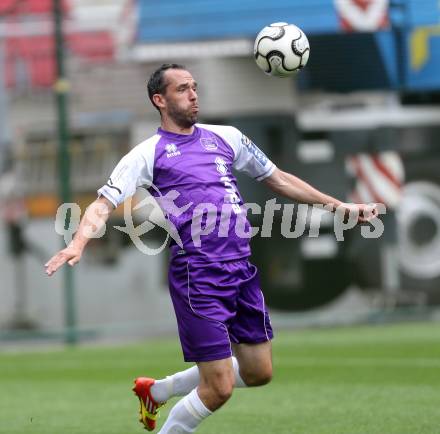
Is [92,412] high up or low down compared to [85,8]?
down

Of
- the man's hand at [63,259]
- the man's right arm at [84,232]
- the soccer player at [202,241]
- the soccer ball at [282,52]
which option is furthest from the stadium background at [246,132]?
the man's hand at [63,259]

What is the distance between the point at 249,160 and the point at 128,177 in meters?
0.90

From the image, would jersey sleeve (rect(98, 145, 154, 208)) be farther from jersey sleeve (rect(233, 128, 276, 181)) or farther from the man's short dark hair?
jersey sleeve (rect(233, 128, 276, 181))

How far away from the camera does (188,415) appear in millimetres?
7504

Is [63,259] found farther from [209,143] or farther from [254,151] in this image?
[254,151]

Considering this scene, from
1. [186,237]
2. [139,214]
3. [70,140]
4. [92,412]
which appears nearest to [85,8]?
[70,140]

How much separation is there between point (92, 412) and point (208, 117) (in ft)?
28.3

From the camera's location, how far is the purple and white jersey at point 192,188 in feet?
24.7

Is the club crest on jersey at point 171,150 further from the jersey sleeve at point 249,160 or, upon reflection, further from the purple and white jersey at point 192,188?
the jersey sleeve at point 249,160

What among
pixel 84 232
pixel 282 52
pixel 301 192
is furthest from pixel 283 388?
pixel 84 232

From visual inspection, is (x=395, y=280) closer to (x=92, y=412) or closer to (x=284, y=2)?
(x=284, y=2)

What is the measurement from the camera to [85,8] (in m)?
19.4

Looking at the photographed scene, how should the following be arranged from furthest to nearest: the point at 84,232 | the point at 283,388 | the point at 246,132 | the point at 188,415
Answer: the point at 246,132
the point at 283,388
the point at 188,415
the point at 84,232

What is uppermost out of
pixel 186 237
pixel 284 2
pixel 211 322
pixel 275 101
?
pixel 284 2
